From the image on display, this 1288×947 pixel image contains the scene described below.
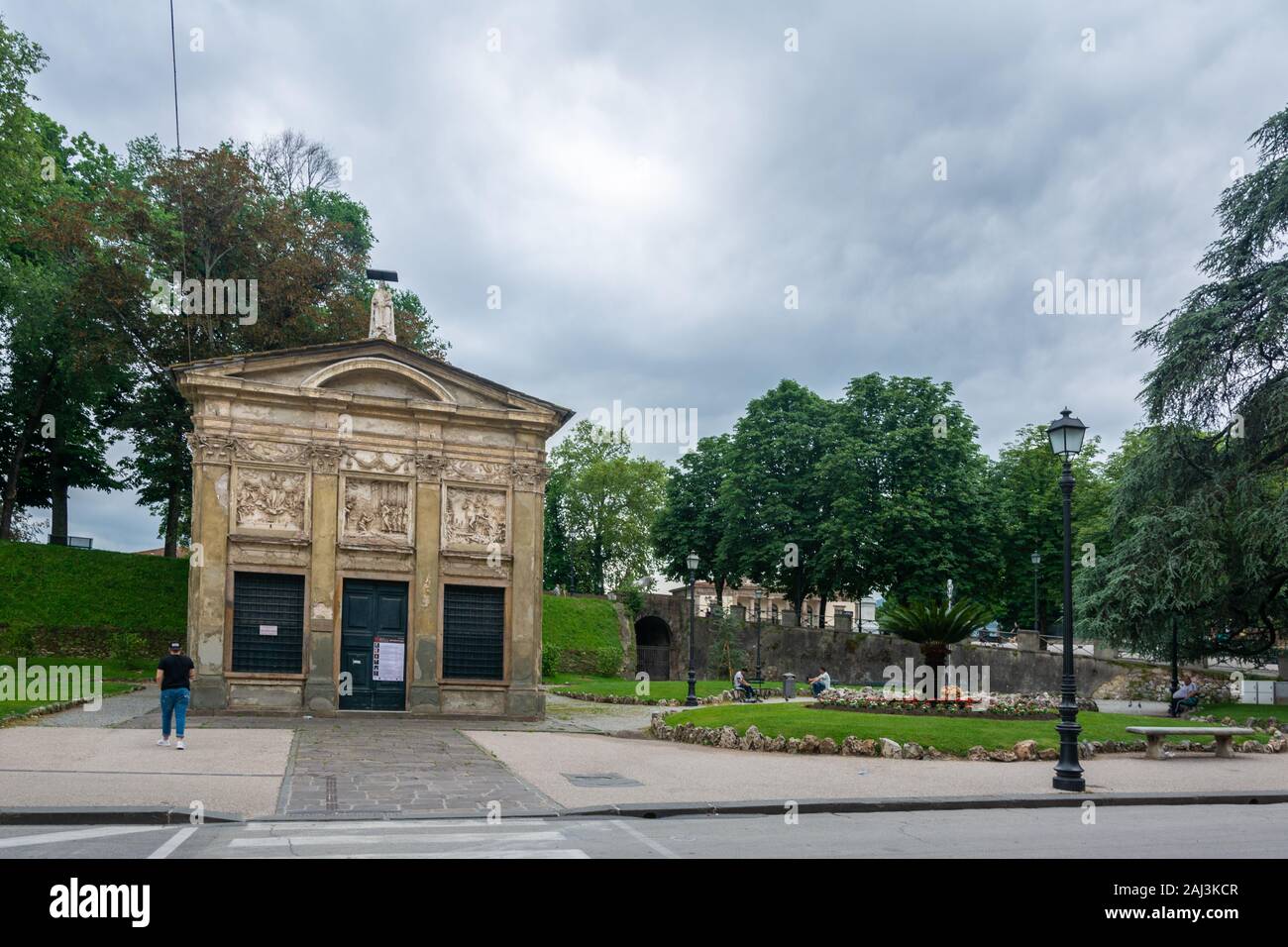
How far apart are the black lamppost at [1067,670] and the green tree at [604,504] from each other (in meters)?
57.7

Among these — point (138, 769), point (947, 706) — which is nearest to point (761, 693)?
point (947, 706)

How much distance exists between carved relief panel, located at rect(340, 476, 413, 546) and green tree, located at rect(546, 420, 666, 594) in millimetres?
47958

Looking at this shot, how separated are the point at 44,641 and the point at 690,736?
26.2 meters

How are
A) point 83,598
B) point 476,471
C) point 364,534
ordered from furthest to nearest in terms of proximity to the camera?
1. point 83,598
2. point 476,471
3. point 364,534

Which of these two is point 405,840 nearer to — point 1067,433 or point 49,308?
point 1067,433

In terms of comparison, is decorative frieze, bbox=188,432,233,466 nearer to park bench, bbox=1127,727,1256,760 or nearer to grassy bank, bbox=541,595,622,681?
park bench, bbox=1127,727,1256,760

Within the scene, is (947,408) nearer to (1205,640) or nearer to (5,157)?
(1205,640)

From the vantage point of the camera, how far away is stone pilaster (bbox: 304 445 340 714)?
951 inches

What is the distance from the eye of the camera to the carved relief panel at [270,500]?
24.2 m

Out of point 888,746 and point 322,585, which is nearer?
point 888,746

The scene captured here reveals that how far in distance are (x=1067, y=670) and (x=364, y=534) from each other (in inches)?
654

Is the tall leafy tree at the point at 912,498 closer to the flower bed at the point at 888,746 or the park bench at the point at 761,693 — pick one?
the park bench at the point at 761,693

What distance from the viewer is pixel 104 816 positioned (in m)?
10.9

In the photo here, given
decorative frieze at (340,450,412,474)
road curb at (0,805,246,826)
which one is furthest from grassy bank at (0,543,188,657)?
road curb at (0,805,246,826)
